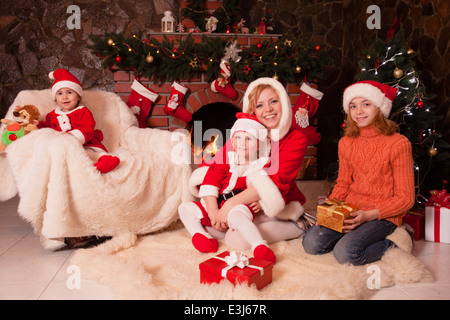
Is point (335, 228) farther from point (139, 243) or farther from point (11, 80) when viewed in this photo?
point (11, 80)

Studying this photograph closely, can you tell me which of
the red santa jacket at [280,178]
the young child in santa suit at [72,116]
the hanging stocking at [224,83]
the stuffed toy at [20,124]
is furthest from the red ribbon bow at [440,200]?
the stuffed toy at [20,124]

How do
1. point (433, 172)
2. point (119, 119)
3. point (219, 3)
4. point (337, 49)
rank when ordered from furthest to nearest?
point (337, 49), point (219, 3), point (119, 119), point (433, 172)

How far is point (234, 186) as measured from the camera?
174cm

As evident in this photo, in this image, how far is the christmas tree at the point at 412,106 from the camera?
2.08 metres

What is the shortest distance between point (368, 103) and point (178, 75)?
5.34 ft

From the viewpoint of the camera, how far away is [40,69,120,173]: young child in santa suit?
2.00m

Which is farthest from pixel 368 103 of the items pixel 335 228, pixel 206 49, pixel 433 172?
pixel 206 49

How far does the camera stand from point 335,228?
5.04 feet

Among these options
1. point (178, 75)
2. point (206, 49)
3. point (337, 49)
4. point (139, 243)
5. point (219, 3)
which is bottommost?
point (139, 243)

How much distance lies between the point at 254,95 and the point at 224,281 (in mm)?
958

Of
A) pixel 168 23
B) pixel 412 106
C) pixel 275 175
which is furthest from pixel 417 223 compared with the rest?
pixel 168 23

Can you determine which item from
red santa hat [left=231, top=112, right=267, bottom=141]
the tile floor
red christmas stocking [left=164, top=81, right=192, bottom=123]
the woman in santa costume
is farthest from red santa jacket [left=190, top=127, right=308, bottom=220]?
red christmas stocking [left=164, top=81, right=192, bottom=123]

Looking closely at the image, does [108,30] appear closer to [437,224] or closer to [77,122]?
[77,122]

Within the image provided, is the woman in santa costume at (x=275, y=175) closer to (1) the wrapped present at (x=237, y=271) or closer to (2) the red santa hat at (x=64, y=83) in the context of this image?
(1) the wrapped present at (x=237, y=271)
